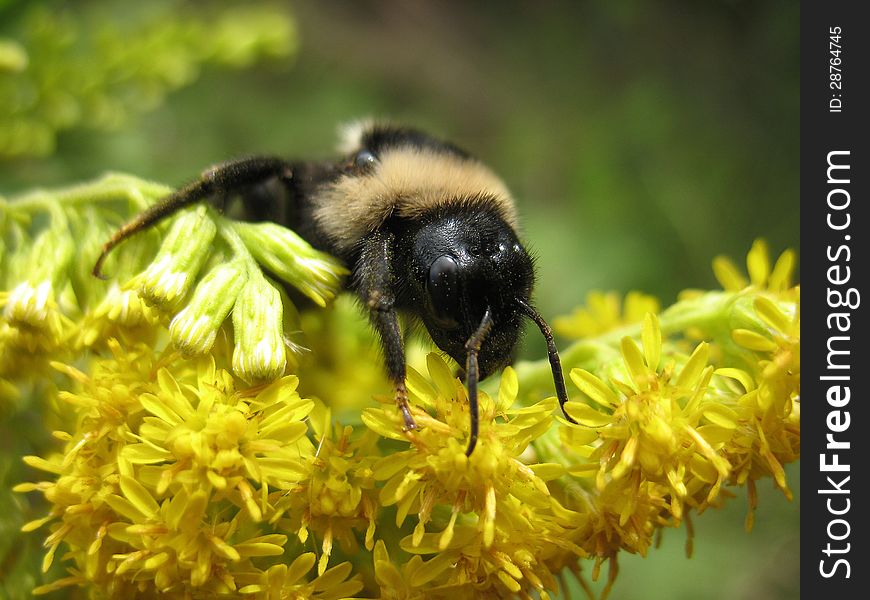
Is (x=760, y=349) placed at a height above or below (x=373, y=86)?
below

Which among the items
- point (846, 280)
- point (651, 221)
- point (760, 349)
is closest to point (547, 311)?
point (651, 221)

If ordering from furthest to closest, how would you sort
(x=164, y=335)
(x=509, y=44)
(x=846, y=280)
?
(x=509, y=44)
(x=846, y=280)
(x=164, y=335)

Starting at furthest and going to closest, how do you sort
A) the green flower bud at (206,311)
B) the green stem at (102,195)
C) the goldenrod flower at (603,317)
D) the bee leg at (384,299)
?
the goldenrod flower at (603,317), the green stem at (102,195), the green flower bud at (206,311), the bee leg at (384,299)

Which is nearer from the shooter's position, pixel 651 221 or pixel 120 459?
pixel 120 459

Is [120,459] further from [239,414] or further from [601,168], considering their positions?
[601,168]

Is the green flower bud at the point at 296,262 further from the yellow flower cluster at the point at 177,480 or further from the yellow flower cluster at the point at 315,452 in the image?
the yellow flower cluster at the point at 177,480

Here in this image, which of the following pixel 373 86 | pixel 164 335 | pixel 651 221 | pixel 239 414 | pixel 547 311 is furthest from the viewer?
pixel 373 86

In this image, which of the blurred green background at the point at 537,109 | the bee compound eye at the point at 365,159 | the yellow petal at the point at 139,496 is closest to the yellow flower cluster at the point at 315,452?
the yellow petal at the point at 139,496

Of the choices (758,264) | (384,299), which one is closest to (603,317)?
(758,264)
